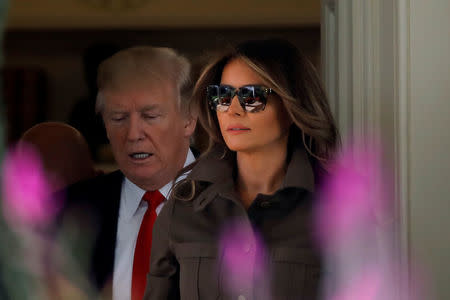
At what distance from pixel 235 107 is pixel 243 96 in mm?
15

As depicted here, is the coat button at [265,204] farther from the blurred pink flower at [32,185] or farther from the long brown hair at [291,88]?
the blurred pink flower at [32,185]

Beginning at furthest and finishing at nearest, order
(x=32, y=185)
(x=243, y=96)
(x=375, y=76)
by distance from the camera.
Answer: (x=32, y=185) → (x=375, y=76) → (x=243, y=96)

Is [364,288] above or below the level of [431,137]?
below

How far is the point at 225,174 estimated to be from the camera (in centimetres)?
86

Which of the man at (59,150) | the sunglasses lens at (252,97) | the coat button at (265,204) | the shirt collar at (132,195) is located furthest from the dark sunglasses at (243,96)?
the man at (59,150)

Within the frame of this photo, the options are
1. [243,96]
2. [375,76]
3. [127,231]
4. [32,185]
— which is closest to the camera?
[243,96]

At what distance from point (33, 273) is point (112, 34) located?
2.88 m

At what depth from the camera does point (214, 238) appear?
0.85 metres

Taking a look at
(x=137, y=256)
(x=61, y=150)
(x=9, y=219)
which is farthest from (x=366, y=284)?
(x=61, y=150)

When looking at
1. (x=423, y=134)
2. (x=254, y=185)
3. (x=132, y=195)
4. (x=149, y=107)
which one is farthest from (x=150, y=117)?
(x=423, y=134)

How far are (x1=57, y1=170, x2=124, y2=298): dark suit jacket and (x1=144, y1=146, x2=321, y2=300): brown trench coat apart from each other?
0.20m

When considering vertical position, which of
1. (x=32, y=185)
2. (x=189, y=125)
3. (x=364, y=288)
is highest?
(x=189, y=125)

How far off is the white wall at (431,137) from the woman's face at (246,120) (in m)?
0.18

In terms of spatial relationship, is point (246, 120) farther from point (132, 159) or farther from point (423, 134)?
point (132, 159)
